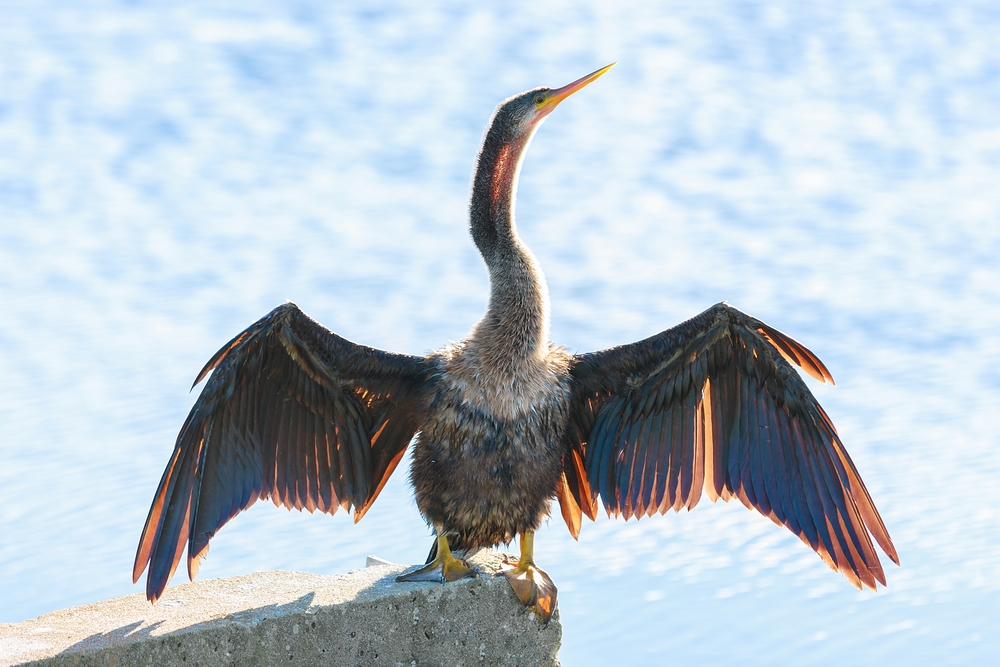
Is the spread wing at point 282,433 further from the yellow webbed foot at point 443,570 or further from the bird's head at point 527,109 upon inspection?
the bird's head at point 527,109

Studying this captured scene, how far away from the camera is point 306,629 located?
4.13m

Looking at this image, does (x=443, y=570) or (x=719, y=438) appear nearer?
(x=443, y=570)

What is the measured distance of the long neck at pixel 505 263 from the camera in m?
4.49

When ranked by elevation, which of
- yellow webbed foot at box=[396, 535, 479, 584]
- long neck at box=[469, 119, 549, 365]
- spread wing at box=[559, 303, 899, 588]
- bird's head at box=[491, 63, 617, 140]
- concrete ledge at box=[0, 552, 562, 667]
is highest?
bird's head at box=[491, 63, 617, 140]

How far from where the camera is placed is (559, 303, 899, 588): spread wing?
4.40 m

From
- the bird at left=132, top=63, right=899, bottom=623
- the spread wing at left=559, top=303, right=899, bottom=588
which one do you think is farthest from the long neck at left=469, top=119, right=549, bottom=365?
the spread wing at left=559, top=303, right=899, bottom=588

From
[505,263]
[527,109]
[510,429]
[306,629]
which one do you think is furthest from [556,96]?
[306,629]

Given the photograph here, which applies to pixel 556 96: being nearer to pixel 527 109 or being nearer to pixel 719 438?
Answer: pixel 527 109

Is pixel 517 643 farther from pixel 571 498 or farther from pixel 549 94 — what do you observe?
pixel 549 94

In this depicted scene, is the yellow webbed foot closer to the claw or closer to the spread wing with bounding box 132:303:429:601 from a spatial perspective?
the claw

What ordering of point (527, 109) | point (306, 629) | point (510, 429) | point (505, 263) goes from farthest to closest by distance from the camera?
point (527, 109)
point (505, 263)
point (510, 429)
point (306, 629)

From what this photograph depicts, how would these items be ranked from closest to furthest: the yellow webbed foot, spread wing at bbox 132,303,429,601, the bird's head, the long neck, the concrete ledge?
1. the concrete ledge
2. spread wing at bbox 132,303,429,601
3. the yellow webbed foot
4. the long neck
5. the bird's head

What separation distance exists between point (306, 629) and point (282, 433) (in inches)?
38.9

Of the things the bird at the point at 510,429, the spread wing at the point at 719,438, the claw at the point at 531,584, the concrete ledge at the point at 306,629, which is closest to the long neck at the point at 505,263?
the bird at the point at 510,429
